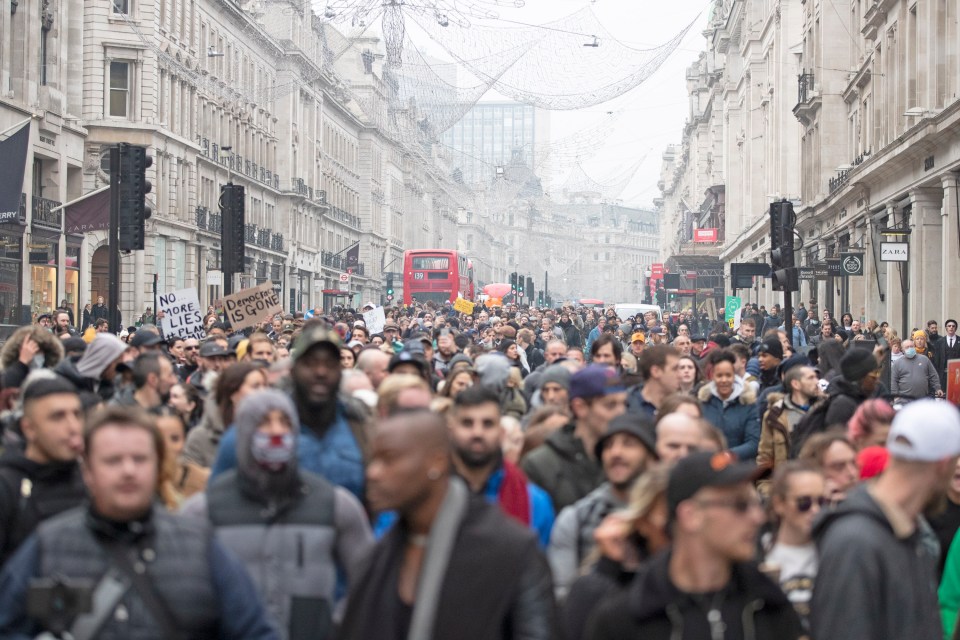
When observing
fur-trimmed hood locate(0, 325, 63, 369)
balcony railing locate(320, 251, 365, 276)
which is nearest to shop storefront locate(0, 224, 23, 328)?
fur-trimmed hood locate(0, 325, 63, 369)

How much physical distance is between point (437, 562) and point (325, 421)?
241cm

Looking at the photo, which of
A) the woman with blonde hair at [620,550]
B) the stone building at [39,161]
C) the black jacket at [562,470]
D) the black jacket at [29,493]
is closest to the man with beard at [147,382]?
the black jacket at [562,470]

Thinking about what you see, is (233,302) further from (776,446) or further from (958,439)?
(958,439)

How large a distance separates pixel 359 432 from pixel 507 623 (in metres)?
2.40

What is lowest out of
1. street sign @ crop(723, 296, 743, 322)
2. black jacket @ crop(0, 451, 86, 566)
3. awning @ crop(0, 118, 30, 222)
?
black jacket @ crop(0, 451, 86, 566)

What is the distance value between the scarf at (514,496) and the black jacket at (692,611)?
5.35 ft

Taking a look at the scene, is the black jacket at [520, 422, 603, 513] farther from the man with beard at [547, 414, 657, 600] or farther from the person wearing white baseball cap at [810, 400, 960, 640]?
the person wearing white baseball cap at [810, 400, 960, 640]

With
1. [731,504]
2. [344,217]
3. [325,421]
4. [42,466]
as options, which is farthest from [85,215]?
[344,217]

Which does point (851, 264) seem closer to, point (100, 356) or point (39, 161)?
point (100, 356)

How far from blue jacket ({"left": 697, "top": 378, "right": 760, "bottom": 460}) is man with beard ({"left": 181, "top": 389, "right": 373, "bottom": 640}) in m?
6.14

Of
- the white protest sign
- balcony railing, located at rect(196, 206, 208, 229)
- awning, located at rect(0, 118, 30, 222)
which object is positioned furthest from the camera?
balcony railing, located at rect(196, 206, 208, 229)

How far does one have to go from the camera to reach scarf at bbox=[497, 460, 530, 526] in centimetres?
609

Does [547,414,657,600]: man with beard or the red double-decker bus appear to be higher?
the red double-decker bus

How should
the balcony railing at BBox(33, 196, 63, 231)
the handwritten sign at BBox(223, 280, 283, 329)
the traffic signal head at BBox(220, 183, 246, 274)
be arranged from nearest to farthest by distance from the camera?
the handwritten sign at BBox(223, 280, 283, 329)
the traffic signal head at BBox(220, 183, 246, 274)
the balcony railing at BBox(33, 196, 63, 231)
